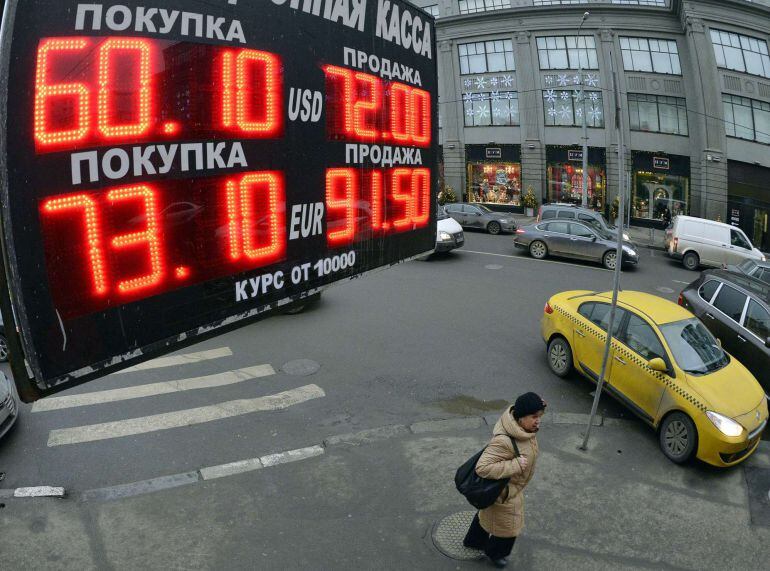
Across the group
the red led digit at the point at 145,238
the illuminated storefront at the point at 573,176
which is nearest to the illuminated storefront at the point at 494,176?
the illuminated storefront at the point at 573,176

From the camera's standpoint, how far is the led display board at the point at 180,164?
9.48ft

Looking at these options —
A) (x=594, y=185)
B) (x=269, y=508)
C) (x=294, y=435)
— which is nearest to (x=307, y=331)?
(x=294, y=435)

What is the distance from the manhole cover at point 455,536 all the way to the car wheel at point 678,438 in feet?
11.0

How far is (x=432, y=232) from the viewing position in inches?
242

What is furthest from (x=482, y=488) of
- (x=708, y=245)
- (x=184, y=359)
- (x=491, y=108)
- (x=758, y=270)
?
(x=491, y=108)

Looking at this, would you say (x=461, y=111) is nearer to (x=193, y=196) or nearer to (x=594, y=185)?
(x=594, y=185)

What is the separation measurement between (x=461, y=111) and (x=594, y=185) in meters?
8.88

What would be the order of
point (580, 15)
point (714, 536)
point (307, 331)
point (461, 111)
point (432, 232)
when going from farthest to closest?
point (461, 111) → point (580, 15) → point (307, 331) → point (714, 536) → point (432, 232)

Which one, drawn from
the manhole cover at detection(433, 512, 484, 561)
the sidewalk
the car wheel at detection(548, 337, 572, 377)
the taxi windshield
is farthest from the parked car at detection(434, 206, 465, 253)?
the manhole cover at detection(433, 512, 484, 561)

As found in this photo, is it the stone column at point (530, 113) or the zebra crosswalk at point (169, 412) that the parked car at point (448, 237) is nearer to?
the zebra crosswalk at point (169, 412)

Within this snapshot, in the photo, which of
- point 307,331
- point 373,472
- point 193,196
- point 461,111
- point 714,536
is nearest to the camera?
point 193,196

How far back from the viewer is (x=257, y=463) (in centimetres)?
865

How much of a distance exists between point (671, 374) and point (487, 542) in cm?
418

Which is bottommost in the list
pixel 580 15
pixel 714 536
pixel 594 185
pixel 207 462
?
pixel 714 536
